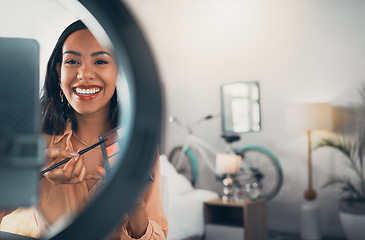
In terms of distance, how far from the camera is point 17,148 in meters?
0.12

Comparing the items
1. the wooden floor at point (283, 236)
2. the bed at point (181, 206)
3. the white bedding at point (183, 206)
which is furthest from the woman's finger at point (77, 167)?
the wooden floor at point (283, 236)

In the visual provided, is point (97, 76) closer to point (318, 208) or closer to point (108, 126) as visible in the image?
point (108, 126)

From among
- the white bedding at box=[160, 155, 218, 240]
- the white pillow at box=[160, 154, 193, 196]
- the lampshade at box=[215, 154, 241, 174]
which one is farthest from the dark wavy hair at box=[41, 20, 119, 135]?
the lampshade at box=[215, 154, 241, 174]

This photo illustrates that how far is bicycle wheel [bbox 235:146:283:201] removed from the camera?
3.34 metres

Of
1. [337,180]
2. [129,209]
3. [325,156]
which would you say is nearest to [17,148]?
[129,209]

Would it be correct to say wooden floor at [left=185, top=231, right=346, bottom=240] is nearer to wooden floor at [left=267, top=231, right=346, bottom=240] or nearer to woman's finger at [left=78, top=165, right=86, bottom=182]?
wooden floor at [left=267, top=231, right=346, bottom=240]

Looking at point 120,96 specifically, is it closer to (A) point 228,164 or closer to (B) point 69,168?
(B) point 69,168

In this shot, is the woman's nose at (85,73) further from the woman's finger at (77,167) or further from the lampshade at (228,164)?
the lampshade at (228,164)

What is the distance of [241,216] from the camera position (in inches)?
115

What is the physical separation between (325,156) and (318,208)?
421 mm

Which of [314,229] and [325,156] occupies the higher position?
[325,156]

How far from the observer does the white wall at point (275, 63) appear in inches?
123

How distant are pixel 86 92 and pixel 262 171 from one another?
3.40 metres

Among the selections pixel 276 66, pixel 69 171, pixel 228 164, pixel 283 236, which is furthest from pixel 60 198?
pixel 276 66
